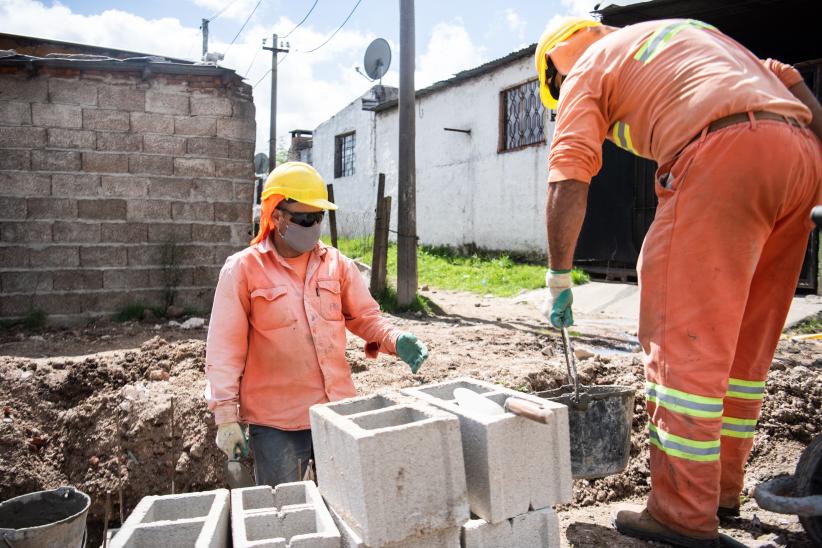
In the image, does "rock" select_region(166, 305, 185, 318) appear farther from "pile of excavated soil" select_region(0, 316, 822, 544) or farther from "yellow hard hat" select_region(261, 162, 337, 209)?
"yellow hard hat" select_region(261, 162, 337, 209)

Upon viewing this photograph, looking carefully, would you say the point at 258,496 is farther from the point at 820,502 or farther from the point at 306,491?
the point at 820,502

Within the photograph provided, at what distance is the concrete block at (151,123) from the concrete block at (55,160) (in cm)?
69

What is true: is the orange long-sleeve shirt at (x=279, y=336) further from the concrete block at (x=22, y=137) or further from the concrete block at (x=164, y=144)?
the concrete block at (x=22, y=137)

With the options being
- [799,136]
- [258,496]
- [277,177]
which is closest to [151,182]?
[277,177]

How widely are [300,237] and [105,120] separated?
5.12 meters

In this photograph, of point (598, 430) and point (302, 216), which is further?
point (302, 216)

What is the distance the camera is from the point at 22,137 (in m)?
6.71

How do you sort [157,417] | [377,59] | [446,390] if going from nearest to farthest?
[446,390]
[157,417]
[377,59]

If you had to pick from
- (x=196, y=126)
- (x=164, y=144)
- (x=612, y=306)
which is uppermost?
(x=196, y=126)

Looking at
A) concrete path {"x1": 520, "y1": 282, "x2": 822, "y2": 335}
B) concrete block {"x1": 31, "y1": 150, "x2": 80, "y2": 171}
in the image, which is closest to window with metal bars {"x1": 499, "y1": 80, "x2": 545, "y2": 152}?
concrete path {"x1": 520, "y1": 282, "x2": 822, "y2": 335}

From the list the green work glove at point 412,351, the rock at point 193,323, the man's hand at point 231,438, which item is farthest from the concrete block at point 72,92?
the green work glove at point 412,351

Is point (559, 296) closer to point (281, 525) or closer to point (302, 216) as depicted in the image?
point (302, 216)

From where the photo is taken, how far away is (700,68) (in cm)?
241

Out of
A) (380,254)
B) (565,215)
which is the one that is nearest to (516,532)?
(565,215)
